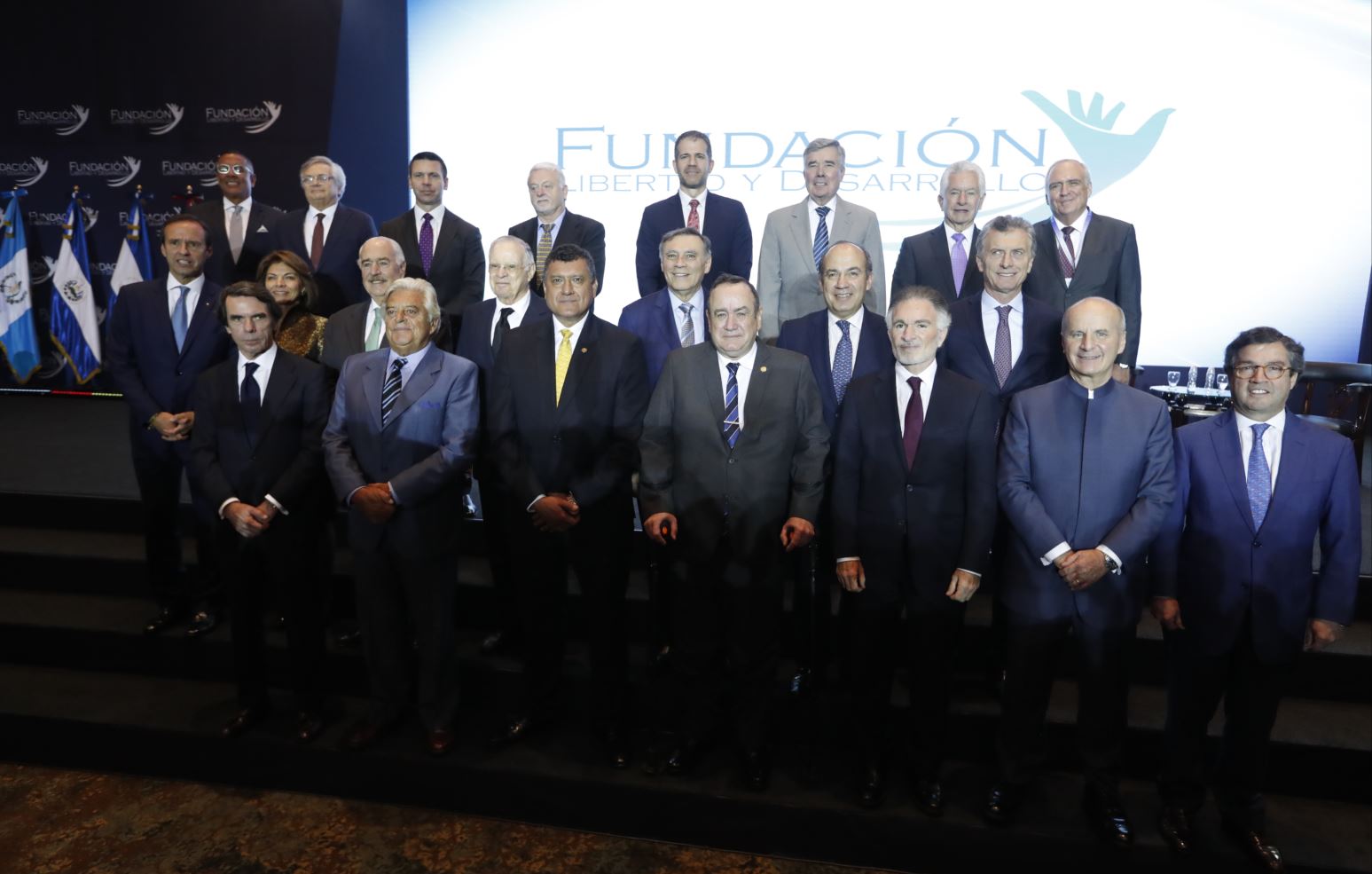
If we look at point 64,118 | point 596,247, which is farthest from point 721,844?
point 64,118

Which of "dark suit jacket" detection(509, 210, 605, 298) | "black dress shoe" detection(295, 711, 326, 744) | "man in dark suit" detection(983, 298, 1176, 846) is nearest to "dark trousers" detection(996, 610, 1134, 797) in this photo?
"man in dark suit" detection(983, 298, 1176, 846)

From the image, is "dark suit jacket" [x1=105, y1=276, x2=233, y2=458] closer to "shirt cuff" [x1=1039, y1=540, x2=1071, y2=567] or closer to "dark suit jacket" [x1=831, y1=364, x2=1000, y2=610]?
"dark suit jacket" [x1=831, y1=364, x2=1000, y2=610]

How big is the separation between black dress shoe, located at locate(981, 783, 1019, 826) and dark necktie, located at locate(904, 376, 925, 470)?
111 cm

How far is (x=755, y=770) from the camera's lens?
9.09 ft

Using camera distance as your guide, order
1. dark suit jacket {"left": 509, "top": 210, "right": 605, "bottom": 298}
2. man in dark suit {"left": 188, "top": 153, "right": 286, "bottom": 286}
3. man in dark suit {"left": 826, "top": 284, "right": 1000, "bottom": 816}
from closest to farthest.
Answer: man in dark suit {"left": 826, "top": 284, "right": 1000, "bottom": 816}, dark suit jacket {"left": 509, "top": 210, "right": 605, "bottom": 298}, man in dark suit {"left": 188, "top": 153, "right": 286, "bottom": 286}

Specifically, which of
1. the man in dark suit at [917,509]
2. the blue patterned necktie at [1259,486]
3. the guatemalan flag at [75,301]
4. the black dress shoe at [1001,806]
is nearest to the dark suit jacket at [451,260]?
the man in dark suit at [917,509]

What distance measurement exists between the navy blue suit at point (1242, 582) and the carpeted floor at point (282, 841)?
3.93ft

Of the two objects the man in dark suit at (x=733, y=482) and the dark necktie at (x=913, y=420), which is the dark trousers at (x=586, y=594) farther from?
the dark necktie at (x=913, y=420)

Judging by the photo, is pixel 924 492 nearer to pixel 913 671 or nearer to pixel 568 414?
pixel 913 671

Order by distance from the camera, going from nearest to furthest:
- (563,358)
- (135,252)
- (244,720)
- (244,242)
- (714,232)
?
1. (563,358)
2. (244,720)
3. (714,232)
4. (244,242)
5. (135,252)

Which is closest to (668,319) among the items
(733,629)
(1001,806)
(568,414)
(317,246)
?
(568,414)

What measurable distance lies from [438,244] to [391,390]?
4.30 ft

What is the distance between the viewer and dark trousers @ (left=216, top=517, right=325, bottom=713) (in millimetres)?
2953

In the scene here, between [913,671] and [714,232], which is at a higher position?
[714,232]
